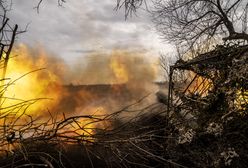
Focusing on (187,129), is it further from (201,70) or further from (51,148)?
(51,148)

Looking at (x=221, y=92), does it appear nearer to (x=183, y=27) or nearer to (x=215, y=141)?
(x=215, y=141)

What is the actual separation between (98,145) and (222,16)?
16.8 meters

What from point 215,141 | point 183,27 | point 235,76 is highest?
point 183,27

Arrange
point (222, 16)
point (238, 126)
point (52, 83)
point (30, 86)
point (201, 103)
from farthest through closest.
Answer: point (222, 16) < point (52, 83) < point (30, 86) < point (201, 103) < point (238, 126)

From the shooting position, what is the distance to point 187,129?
598 cm

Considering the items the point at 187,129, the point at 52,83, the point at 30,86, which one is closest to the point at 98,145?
the point at 187,129

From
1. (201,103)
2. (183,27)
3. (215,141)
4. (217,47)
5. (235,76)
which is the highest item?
(183,27)

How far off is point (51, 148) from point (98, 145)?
1.57 ft

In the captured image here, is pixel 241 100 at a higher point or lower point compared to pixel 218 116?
higher

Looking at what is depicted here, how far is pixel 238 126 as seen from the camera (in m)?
5.77

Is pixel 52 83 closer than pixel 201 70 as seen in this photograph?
No

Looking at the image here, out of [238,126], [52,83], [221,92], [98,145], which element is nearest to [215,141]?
[238,126]

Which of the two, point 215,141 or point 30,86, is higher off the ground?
point 30,86

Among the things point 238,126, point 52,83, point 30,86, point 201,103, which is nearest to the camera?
point 238,126
